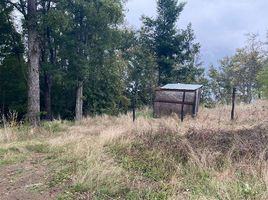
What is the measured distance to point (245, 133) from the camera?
6188mm

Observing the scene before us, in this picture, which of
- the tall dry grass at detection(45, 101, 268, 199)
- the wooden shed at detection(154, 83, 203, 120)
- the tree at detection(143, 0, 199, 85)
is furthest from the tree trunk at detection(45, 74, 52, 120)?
the tall dry grass at detection(45, 101, 268, 199)

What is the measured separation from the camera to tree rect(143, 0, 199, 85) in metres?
24.9

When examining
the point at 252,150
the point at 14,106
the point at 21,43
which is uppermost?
the point at 21,43

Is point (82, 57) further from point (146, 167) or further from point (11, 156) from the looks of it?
point (146, 167)

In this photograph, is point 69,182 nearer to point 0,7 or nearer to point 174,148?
point 174,148

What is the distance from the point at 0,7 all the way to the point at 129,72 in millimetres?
12904

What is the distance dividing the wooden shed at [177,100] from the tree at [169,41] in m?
11.1

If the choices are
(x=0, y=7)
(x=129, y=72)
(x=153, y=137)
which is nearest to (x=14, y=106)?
(x=0, y=7)

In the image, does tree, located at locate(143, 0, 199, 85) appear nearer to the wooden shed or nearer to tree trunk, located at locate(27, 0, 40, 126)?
the wooden shed

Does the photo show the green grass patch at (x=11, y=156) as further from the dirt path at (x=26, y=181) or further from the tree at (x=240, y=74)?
the tree at (x=240, y=74)

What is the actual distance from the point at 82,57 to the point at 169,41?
9996 millimetres

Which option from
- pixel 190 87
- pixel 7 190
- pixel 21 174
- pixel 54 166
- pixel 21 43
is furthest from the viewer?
pixel 21 43

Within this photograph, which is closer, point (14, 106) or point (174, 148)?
point (174, 148)

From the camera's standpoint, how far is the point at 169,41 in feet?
81.6
